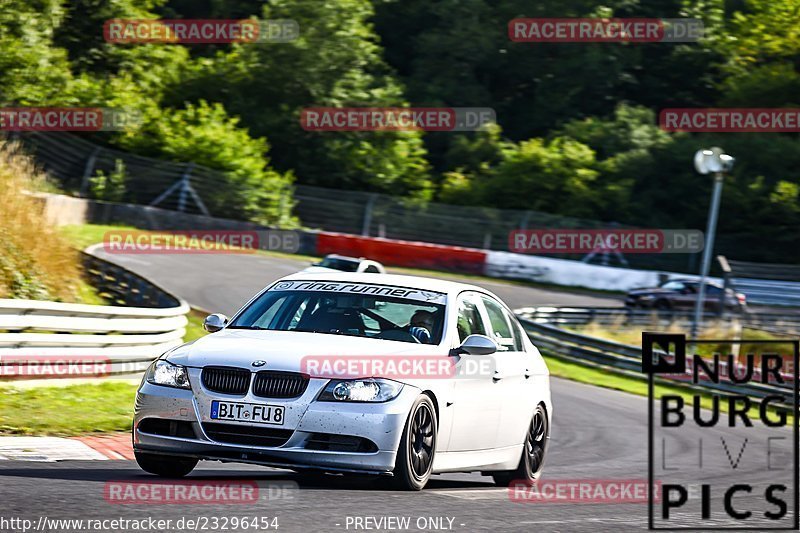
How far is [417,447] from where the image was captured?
314 inches

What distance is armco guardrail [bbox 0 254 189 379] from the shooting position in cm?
1271

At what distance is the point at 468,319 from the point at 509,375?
1.75ft

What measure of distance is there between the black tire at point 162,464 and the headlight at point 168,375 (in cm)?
48

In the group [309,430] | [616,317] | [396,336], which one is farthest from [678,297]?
[309,430]

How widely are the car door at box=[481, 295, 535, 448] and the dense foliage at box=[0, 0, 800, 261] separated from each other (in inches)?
1253

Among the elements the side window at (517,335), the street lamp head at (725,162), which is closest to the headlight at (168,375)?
the side window at (517,335)

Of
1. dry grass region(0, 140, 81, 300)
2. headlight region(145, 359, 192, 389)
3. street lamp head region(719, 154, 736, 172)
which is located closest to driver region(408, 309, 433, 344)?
headlight region(145, 359, 192, 389)

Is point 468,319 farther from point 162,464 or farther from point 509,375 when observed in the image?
Answer: point 162,464

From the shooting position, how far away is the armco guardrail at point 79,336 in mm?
12711

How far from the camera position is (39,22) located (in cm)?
4712

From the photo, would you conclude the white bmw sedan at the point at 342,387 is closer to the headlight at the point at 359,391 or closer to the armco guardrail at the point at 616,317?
the headlight at the point at 359,391

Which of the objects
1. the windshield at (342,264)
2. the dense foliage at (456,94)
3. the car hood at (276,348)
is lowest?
the car hood at (276,348)

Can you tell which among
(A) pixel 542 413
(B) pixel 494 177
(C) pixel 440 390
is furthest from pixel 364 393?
(B) pixel 494 177

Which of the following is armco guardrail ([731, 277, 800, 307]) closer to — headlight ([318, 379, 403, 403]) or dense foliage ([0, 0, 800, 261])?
dense foliage ([0, 0, 800, 261])
